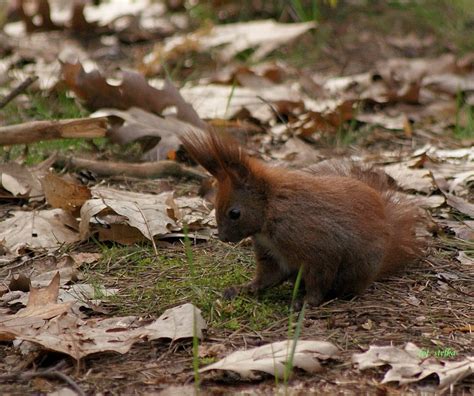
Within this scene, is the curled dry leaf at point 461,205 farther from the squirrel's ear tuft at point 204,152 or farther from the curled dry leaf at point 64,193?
the curled dry leaf at point 64,193

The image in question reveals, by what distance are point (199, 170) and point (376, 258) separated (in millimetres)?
1650

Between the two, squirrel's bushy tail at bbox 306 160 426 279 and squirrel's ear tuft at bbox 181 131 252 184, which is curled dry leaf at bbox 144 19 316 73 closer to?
squirrel's bushy tail at bbox 306 160 426 279

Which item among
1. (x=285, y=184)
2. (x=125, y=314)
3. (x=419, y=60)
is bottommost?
(x=419, y=60)

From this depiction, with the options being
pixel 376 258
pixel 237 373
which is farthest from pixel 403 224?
pixel 237 373

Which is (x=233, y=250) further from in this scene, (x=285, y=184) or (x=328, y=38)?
(x=328, y=38)

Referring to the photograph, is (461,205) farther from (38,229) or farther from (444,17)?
(444,17)

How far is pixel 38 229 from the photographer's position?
3789 millimetres

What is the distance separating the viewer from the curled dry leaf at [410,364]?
100.0 inches

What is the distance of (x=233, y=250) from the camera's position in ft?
12.2

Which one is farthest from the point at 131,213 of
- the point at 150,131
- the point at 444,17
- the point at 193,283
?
the point at 444,17

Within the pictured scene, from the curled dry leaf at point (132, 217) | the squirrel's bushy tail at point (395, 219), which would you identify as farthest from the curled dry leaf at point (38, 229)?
the squirrel's bushy tail at point (395, 219)

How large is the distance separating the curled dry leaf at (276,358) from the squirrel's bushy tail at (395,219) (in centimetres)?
75

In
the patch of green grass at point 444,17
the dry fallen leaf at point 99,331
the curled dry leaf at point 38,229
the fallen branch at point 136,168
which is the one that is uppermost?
the dry fallen leaf at point 99,331

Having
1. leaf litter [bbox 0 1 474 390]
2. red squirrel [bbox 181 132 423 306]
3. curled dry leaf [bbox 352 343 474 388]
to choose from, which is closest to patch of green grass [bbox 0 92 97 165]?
leaf litter [bbox 0 1 474 390]
